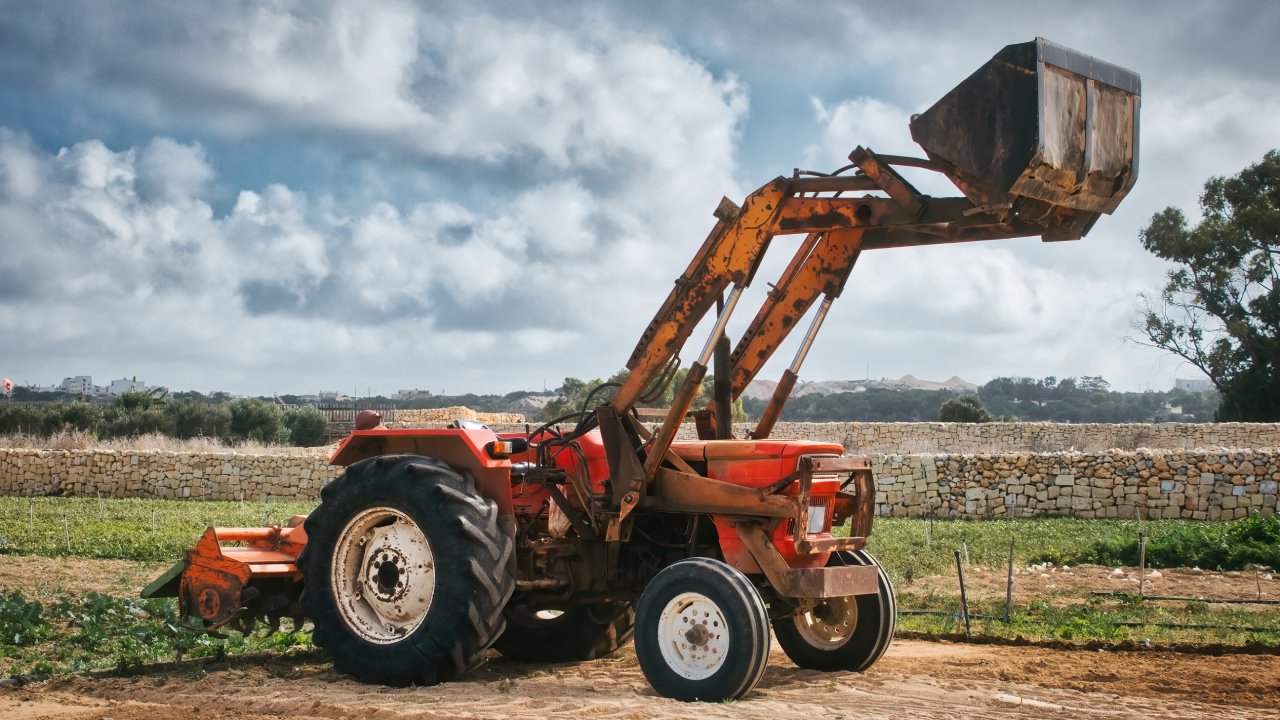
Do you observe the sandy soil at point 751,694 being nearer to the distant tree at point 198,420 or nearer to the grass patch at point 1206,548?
the grass patch at point 1206,548

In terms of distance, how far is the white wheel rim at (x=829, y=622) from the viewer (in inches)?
340

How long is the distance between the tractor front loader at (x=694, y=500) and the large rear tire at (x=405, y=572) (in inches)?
0.6

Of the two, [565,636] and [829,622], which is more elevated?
[829,622]

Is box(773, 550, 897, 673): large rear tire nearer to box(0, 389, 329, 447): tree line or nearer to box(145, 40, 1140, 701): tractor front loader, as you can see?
box(145, 40, 1140, 701): tractor front loader

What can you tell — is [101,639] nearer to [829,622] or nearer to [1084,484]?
[829,622]

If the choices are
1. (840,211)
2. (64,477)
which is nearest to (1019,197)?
(840,211)

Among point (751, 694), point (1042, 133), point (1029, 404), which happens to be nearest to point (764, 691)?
point (751, 694)

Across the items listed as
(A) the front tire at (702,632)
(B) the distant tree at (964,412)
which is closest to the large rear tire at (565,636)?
(A) the front tire at (702,632)

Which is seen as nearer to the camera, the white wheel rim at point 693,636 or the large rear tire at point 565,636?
the white wheel rim at point 693,636

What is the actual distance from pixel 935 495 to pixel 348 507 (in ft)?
55.7

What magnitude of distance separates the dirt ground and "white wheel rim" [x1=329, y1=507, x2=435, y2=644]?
1.47 ft

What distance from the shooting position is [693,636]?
24.2ft

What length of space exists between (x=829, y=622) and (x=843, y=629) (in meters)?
0.13

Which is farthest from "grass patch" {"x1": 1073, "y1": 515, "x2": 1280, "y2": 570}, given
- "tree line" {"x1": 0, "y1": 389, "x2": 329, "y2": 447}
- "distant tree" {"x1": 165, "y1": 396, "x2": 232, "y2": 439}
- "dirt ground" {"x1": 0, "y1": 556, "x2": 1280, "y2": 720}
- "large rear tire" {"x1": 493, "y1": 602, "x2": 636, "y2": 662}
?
"distant tree" {"x1": 165, "y1": 396, "x2": 232, "y2": 439}
